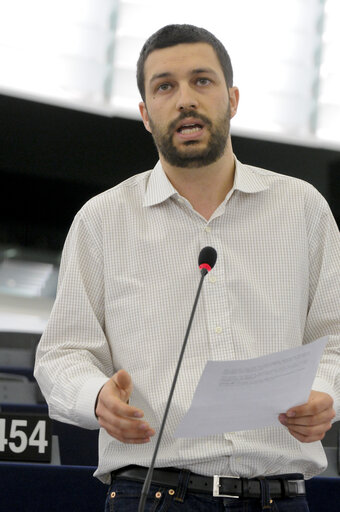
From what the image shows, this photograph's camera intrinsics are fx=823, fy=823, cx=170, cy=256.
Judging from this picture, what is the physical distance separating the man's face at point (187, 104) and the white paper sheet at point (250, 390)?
0.60m

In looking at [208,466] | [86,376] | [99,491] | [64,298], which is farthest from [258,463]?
[99,491]

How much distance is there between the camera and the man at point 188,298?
4.92 ft

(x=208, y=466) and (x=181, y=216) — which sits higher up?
(x=181, y=216)

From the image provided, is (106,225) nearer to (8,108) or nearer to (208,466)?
(208,466)

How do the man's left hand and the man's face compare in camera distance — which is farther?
the man's face

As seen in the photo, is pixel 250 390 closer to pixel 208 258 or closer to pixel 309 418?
pixel 309 418

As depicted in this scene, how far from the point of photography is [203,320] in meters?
1.63

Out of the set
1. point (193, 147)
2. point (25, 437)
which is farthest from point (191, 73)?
point (25, 437)

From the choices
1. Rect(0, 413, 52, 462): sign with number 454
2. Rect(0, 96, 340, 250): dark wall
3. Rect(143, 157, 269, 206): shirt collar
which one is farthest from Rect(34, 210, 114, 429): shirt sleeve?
Rect(0, 96, 340, 250): dark wall

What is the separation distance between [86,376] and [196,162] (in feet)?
1.72

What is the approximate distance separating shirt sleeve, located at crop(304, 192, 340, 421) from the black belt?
0.23m

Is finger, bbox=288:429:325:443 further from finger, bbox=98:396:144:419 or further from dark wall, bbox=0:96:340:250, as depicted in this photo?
dark wall, bbox=0:96:340:250

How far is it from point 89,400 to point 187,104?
65 centimetres

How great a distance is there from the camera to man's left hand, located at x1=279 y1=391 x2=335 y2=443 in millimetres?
1406
